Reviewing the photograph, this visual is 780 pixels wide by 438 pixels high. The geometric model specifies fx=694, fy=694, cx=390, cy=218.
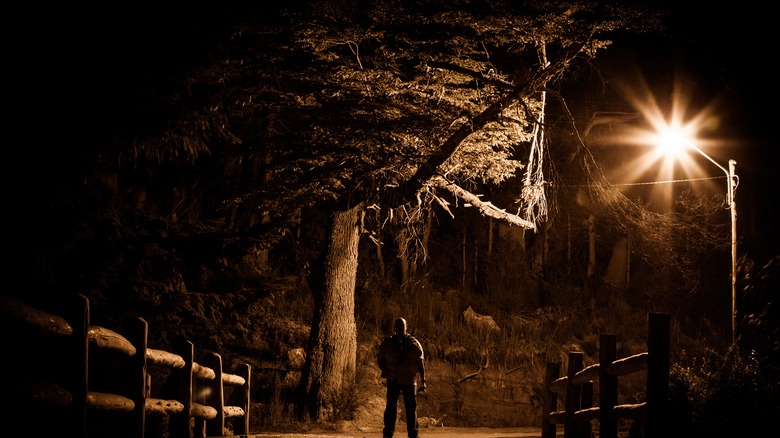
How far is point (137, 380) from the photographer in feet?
21.5

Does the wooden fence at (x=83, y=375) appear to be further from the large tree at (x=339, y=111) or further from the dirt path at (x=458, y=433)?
the dirt path at (x=458, y=433)

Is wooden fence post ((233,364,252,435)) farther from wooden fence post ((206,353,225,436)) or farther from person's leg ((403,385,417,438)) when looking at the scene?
person's leg ((403,385,417,438))

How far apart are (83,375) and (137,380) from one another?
45.5 inches

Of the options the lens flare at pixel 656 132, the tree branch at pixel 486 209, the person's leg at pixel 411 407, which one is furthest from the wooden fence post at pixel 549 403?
the lens flare at pixel 656 132

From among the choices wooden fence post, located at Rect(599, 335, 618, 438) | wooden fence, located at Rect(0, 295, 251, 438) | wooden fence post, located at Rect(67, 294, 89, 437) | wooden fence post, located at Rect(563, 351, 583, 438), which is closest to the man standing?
wooden fence post, located at Rect(563, 351, 583, 438)

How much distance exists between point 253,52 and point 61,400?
1021cm

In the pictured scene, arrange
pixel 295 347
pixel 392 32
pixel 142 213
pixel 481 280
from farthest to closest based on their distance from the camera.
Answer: pixel 481 280 < pixel 295 347 < pixel 392 32 < pixel 142 213

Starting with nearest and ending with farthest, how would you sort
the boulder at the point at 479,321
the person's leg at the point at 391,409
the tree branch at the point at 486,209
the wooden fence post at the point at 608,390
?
the wooden fence post at the point at 608,390 < the person's leg at the point at 391,409 < the tree branch at the point at 486,209 < the boulder at the point at 479,321

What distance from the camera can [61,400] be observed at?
5.16m

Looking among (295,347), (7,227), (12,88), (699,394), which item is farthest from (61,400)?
(295,347)

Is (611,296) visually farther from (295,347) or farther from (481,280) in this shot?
(295,347)

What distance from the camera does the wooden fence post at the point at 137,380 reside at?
652 centimetres

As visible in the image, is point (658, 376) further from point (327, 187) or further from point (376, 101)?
point (327, 187)

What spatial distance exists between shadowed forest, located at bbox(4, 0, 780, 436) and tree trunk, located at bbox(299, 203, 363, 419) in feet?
0.14
